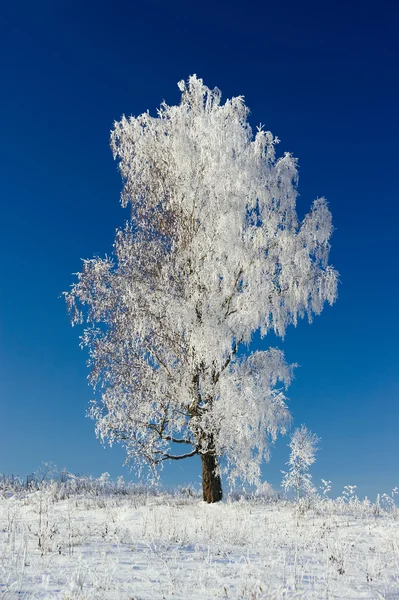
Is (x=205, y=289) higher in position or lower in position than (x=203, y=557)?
higher

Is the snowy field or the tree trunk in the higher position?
the tree trunk

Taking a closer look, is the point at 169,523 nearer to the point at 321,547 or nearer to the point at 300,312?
the point at 321,547

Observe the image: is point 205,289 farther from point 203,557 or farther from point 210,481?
point 203,557

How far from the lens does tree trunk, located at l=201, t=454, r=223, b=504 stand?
14.6 metres

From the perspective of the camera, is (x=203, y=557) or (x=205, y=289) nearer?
(x=203, y=557)

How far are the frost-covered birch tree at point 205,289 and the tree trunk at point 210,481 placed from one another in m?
0.03

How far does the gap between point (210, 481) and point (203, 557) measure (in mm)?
8369

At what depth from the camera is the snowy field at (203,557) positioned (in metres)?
5.05

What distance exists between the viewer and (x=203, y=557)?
662cm

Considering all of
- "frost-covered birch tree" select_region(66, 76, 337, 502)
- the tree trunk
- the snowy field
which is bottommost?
the snowy field

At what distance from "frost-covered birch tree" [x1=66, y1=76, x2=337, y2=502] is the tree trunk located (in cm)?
3

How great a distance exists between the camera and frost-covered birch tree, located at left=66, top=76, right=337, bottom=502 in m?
14.3

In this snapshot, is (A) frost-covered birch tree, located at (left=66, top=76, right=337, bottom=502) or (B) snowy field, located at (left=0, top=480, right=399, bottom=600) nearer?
(B) snowy field, located at (left=0, top=480, right=399, bottom=600)

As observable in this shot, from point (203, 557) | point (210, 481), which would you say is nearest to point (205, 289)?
point (210, 481)
